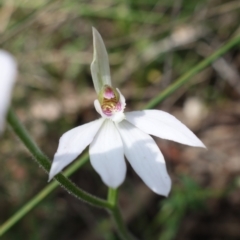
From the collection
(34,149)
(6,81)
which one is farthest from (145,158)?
(6,81)

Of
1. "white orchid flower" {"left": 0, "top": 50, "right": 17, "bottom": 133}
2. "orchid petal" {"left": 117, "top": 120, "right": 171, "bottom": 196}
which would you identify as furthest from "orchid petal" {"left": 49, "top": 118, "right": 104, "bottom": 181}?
"white orchid flower" {"left": 0, "top": 50, "right": 17, "bottom": 133}

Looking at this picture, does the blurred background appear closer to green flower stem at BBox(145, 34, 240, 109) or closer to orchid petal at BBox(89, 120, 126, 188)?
green flower stem at BBox(145, 34, 240, 109)

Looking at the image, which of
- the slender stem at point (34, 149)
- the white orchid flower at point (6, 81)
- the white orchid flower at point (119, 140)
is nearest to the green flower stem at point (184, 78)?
the white orchid flower at point (119, 140)

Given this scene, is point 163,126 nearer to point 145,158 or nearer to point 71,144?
point 145,158

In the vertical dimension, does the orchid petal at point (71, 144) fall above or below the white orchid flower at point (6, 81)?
below

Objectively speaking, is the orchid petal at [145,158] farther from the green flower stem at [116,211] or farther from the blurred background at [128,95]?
the blurred background at [128,95]

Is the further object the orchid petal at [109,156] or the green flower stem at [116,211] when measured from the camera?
the green flower stem at [116,211]

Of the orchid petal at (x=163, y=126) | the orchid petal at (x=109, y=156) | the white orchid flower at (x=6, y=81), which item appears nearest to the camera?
the white orchid flower at (x=6, y=81)

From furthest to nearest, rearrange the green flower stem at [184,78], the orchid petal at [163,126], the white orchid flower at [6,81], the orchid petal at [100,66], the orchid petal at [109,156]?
the green flower stem at [184,78], the orchid petal at [100,66], the orchid petal at [163,126], the orchid petal at [109,156], the white orchid flower at [6,81]
